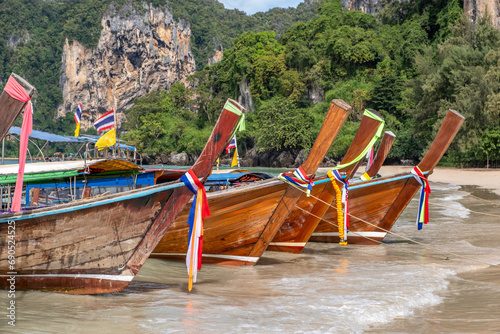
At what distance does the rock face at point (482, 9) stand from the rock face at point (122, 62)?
70.8 meters

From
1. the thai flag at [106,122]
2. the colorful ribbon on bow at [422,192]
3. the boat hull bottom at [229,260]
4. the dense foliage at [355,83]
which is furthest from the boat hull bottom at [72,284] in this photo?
the dense foliage at [355,83]

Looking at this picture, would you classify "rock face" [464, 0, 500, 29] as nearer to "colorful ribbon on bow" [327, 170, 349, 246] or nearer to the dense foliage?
the dense foliage

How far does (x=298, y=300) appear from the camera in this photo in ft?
19.3

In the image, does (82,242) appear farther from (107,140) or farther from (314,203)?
(314,203)

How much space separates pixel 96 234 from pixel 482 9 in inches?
1695

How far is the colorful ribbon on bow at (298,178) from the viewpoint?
724 cm

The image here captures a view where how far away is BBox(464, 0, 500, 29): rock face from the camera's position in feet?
130

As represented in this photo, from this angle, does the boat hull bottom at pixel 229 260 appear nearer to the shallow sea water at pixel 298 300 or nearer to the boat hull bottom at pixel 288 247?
the shallow sea water at pixel 298 300

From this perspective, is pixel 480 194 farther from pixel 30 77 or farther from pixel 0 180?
pixel 30 77

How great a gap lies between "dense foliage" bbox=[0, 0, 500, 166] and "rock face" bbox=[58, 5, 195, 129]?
26.9 meters

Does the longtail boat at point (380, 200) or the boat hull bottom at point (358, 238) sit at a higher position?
the longtail boat at point (380, 200)

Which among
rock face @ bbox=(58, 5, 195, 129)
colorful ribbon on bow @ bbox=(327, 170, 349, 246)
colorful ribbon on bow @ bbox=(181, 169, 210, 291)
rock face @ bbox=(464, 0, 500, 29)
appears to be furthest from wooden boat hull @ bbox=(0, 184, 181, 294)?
rock face @ bbox=(58, 5, 195, 129)

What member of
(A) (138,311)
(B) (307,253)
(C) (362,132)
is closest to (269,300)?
(A) (138,311)

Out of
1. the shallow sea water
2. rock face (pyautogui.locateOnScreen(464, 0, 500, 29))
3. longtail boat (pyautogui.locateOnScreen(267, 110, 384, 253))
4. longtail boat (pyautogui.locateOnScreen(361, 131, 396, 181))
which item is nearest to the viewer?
the shallow sea water
